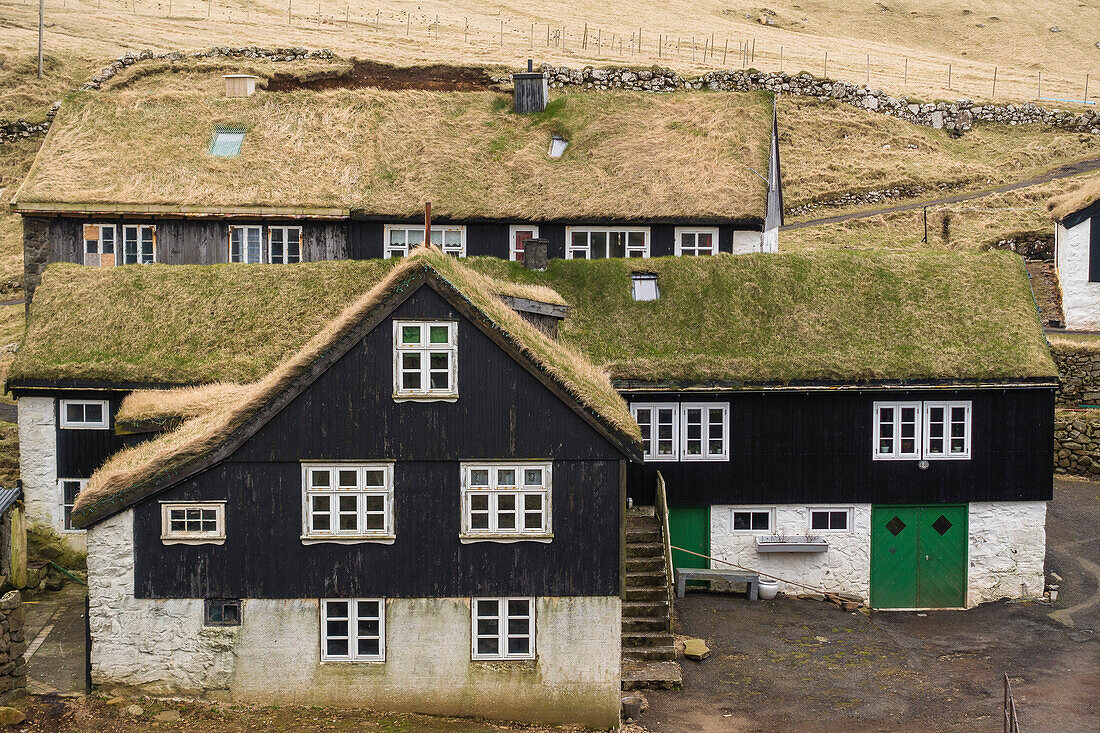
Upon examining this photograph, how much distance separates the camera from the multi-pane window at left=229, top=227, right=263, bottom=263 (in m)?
38.0

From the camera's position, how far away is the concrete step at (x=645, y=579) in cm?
2581

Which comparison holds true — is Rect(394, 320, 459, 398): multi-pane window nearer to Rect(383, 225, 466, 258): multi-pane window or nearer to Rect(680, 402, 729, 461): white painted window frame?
Rect(680, 402, 729, 461): white painted window frame

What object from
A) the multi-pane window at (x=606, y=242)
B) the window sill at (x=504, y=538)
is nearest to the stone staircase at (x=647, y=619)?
the window sill at (x=504, y=538)

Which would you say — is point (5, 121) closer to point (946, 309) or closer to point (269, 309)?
point (269, 309)

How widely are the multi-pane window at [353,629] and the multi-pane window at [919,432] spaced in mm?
13822

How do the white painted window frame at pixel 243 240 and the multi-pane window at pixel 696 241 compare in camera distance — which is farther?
the multi-pane window at pixel 696 241

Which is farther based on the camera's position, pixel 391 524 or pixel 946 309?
pixel 946 309

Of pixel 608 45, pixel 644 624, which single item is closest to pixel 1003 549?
pixel 644 624

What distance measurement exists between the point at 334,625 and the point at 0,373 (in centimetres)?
2527

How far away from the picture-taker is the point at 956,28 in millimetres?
108125

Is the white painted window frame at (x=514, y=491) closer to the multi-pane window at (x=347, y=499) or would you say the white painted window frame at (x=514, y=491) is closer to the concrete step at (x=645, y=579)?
the multi-pane window at (x=347, y=499)

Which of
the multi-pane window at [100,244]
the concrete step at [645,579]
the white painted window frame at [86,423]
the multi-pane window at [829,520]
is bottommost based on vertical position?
the concrete step at [645,579]

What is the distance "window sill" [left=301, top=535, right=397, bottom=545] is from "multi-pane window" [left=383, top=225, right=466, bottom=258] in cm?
1781

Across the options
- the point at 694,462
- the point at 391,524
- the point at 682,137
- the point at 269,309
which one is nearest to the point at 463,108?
the point at 682,137
